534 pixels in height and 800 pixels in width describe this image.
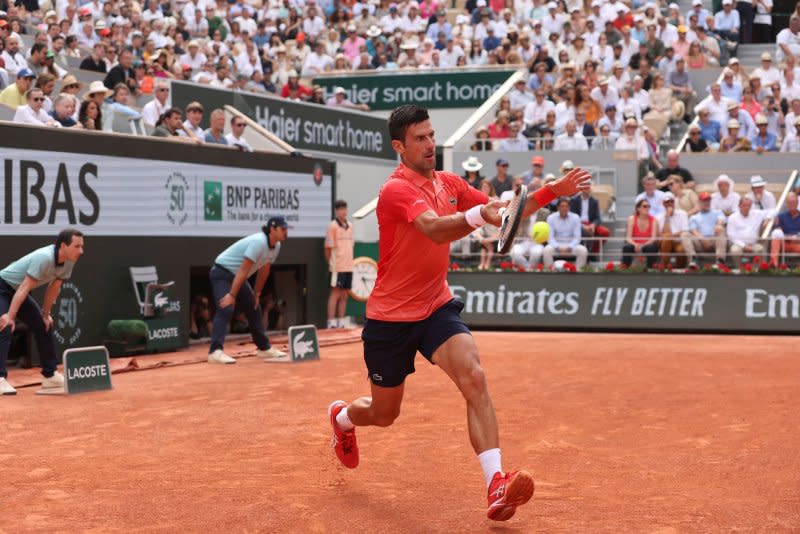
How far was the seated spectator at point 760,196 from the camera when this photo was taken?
66.2 ft

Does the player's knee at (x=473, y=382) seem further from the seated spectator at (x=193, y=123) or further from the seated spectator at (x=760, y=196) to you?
the seated spectator at (x=760, y=196)

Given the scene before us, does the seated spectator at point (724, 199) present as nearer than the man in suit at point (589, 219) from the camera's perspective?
Yes

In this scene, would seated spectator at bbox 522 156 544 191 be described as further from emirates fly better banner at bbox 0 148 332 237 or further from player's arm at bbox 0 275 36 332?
player's arm at bbox 0 275 36 332

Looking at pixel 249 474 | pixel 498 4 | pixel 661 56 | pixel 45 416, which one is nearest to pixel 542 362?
pixel 45 416

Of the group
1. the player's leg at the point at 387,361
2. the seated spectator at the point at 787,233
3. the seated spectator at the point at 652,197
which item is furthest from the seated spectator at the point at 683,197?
the player's leg at the point at 387,361

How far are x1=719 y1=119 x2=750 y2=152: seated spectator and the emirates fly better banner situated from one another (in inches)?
311

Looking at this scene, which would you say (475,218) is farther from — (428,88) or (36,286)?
(428,88)

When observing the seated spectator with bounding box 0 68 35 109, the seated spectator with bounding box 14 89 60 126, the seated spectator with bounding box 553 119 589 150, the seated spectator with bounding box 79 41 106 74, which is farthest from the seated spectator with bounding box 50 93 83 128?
the seated spectator with bounding box 553 119 589 150

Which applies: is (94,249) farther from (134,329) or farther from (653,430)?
(653,430)

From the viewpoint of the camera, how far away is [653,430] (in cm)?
933

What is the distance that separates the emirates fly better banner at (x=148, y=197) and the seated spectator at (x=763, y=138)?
27.6 ft

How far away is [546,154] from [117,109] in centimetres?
913

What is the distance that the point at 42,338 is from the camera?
1191 centimetres

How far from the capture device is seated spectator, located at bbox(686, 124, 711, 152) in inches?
908
